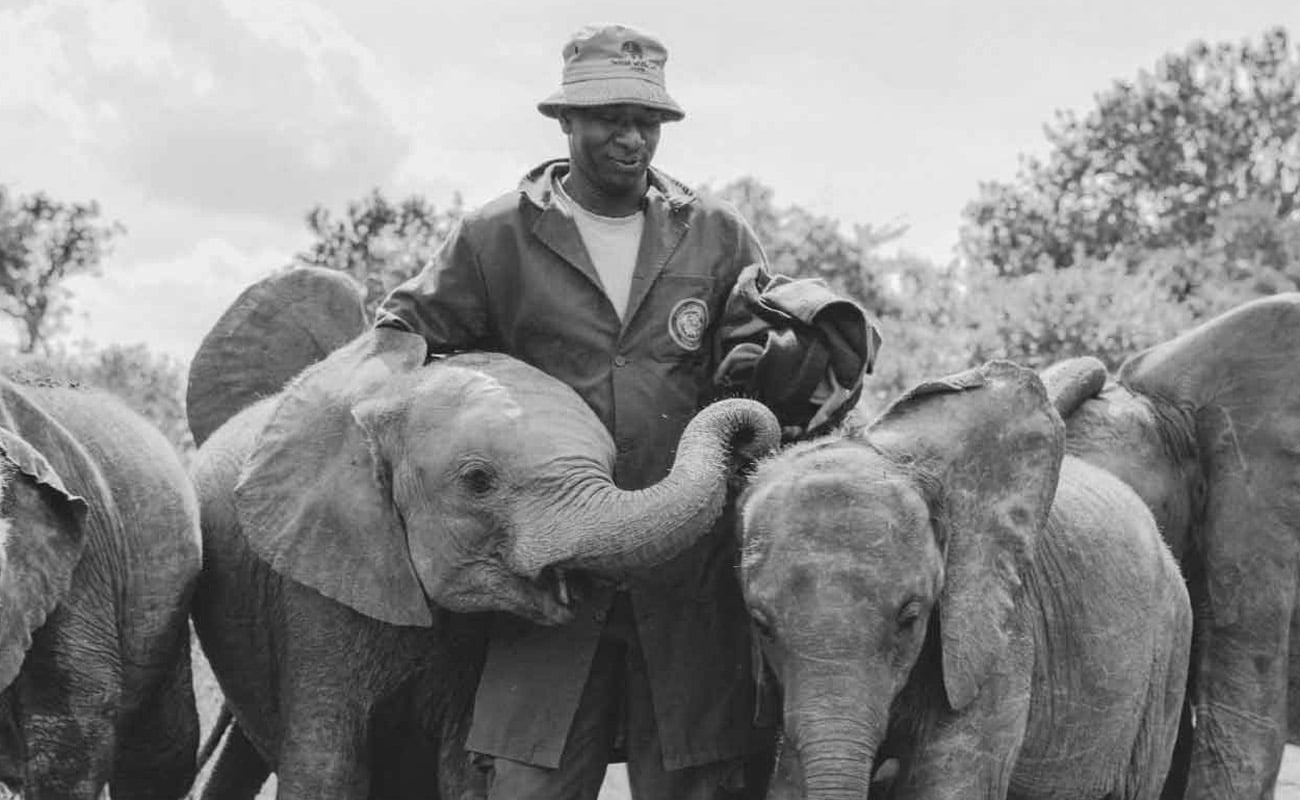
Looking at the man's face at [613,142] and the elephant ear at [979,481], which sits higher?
the man's face at [613,142]

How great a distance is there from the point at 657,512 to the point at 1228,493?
3406 mm

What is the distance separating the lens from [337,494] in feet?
23.6

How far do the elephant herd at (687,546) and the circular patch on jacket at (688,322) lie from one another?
44 centimetres

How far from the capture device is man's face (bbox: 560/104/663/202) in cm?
719

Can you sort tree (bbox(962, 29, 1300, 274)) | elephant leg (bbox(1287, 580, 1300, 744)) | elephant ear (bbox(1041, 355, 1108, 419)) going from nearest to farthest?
1. elephant ear (bbox(1041, 355, 1108, 419))
2. elephant leg (bbox(1287, 580, 1300, 744))
3. tree (bbox(962, 29, 1300, 274))

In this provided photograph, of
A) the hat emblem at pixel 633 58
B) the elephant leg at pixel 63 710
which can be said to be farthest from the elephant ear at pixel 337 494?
the hat emblem at pixel 633 58

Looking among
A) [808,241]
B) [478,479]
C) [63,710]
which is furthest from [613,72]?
[808,241]

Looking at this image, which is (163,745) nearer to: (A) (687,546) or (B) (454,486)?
(B) (454,486)

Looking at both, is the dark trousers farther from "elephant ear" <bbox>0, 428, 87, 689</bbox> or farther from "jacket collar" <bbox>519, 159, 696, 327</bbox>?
"elephant ear" <bbox>0, 428, 87, 689</bbox>

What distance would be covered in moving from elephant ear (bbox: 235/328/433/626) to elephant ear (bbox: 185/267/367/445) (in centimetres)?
197

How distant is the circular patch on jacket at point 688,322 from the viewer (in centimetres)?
722

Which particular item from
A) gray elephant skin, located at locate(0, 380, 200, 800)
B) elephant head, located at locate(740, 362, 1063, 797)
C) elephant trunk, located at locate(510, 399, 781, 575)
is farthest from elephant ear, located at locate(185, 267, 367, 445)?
elephant head, located at locate(740, 362, 1063, 797)

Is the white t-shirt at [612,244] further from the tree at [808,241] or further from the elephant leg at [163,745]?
the tree at [808,241]

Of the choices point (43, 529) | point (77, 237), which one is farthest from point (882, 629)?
point (77, 237)
